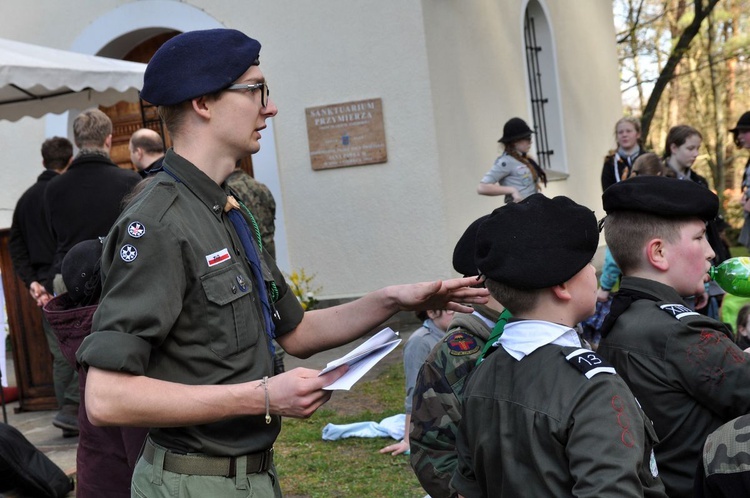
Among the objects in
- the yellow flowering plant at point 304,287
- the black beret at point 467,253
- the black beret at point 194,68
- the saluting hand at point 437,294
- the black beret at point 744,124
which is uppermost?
the black beret at point 194,68

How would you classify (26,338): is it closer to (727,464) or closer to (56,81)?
(56,81)

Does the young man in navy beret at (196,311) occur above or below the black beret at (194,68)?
below

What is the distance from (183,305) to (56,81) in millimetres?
5434

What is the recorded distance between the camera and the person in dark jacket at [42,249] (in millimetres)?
6605

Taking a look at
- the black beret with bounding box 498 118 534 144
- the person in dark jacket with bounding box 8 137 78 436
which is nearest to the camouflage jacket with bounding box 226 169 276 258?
the person in dark jacket with bounding box 8 137 78 436

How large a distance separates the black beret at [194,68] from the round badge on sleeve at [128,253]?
15.3 inches

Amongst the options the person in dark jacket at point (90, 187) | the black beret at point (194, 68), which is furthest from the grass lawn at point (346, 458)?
the black beret at point (194, 68)

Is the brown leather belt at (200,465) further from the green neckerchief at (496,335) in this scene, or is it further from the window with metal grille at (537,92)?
the window with metal grille at (537,92)

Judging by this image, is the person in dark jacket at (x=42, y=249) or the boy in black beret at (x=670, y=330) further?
the person in dark jacket at (x=42, y=249)

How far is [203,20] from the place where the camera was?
966cm

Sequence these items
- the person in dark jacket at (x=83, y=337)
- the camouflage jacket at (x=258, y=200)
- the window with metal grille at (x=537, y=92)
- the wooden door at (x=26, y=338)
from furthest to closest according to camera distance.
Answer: the window with metal grille at (x=537, y=92) < the wooden door at (x=26, y=338) < the camouflage jacket at (x=258, y=200) < the person in dark jacket at (x=83, y=337)

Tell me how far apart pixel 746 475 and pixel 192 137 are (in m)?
1.47

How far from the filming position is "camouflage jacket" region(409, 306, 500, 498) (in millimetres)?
2766

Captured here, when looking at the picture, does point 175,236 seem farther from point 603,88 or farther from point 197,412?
point 603,88
